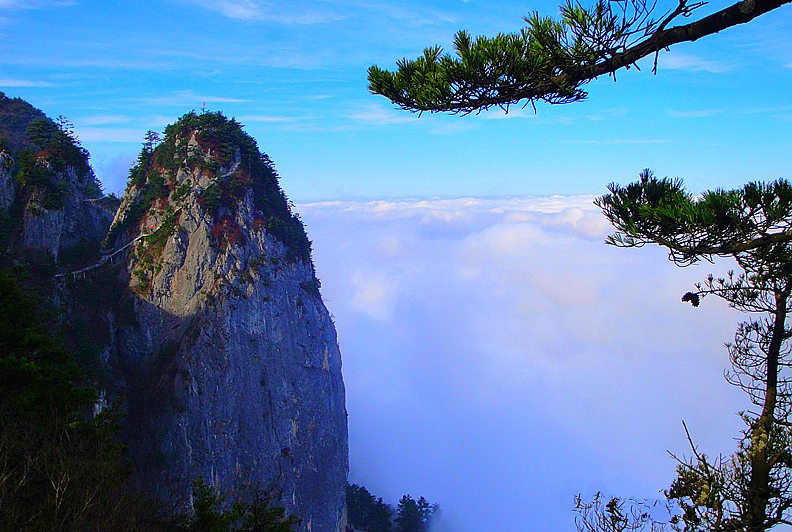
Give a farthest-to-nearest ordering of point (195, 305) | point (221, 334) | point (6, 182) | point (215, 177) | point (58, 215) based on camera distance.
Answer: point (215, 177)
point (195, 305)
point (221, 334)
point (58, 215)
point (6, 182)

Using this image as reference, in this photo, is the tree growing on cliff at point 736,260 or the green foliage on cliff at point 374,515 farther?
the green foliage on cliff at point 374,515

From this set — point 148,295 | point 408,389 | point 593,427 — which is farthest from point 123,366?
point 593,427

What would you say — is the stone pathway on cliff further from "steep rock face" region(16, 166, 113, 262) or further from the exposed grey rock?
the exposed grey rock

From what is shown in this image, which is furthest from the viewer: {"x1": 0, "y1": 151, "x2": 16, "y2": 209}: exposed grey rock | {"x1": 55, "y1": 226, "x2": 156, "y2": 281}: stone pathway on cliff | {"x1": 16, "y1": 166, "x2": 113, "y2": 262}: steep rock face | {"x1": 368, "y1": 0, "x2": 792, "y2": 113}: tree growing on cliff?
{"x1": 55, "y1": 226, "x2": 156, "y2": 281}: stone pathway on cliff

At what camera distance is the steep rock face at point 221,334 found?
33.2m

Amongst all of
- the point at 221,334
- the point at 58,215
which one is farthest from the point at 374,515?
the point at 58,215

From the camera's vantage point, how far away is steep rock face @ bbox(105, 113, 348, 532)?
109 ft

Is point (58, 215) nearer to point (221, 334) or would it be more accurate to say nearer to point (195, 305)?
point (195, 305)

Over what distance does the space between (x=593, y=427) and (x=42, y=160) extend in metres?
178

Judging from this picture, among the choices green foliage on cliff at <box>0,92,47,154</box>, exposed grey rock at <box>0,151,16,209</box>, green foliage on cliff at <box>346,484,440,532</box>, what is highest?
green foliage on cliff at <box>0,92,47,154</box>

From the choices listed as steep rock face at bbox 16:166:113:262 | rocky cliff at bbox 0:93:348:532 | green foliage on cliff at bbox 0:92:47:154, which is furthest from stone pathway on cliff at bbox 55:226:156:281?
green foliage on cliff at bbox 0:92:47:154

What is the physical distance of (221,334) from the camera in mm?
34688

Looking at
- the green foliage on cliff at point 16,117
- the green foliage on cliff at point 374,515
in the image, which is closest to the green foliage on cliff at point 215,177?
the green foliage on cliff at point 374,515

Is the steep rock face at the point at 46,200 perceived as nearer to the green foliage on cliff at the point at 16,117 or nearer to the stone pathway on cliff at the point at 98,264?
the stone pathway on cliff at the point at 98,264
